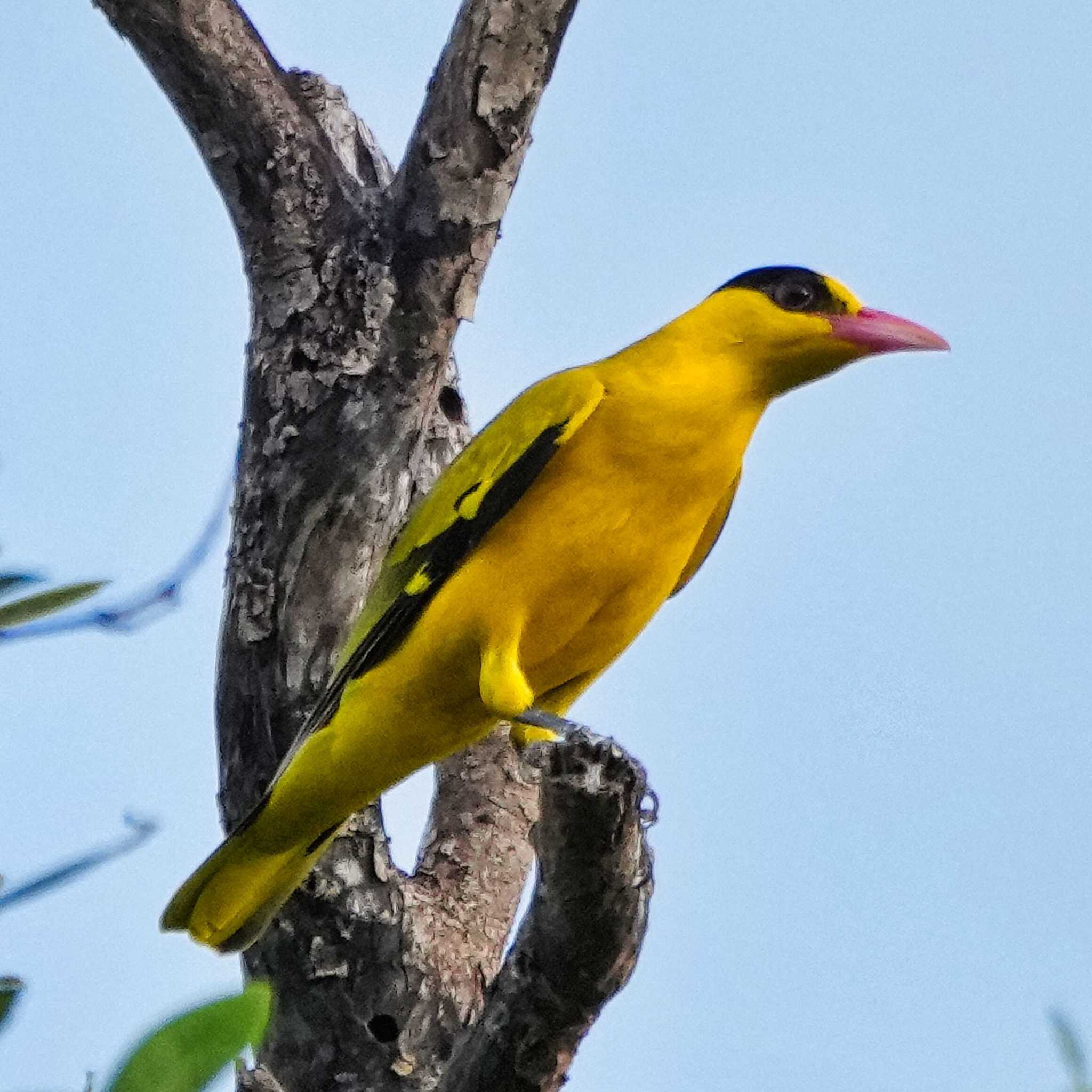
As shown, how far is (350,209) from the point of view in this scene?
405 centimetres

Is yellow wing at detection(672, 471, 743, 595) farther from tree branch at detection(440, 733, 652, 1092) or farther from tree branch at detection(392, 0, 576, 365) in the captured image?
tree branch at detection(440, 733, 652, 1092)

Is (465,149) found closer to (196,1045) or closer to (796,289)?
(796,289)

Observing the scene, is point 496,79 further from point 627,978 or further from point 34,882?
point 34,882

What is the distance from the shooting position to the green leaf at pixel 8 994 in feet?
4.25

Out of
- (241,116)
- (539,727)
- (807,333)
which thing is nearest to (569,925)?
(539,727)

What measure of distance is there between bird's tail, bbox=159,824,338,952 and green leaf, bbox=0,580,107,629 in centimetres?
195

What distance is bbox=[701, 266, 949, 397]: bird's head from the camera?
13.4ft

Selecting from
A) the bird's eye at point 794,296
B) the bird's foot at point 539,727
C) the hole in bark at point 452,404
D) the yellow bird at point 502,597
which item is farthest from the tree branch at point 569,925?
the hole in bark at point 452,404

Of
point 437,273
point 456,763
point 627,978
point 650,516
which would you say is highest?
point 437,273

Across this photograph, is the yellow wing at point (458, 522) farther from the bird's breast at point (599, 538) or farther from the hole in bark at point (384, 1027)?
the hole in bark at point (384, 1027)

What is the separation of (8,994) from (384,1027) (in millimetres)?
2662

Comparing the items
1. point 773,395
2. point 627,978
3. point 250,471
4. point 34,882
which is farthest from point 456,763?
point 34,882

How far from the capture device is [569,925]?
2.74 m

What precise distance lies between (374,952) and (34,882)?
99.6 inches
